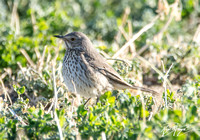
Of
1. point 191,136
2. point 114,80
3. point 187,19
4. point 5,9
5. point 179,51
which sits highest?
point 5,9

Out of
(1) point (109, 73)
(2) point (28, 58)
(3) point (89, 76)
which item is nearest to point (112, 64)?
(1) point (109, 73)

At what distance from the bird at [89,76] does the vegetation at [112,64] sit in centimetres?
22

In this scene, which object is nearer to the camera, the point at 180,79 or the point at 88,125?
the point at 88,125

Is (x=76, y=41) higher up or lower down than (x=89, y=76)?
higher up

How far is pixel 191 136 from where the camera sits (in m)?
2.88

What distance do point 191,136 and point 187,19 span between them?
21.7 ft

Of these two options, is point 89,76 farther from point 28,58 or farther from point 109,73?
point 28,58

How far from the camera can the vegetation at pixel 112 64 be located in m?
3.27

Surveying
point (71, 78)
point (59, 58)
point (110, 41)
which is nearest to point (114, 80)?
point (71, 78)

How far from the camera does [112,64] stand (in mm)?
5664

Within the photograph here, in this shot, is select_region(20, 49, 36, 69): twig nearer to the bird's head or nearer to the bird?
the bird's head

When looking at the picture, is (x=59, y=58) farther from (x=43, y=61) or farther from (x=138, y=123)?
(x=138, y=123)

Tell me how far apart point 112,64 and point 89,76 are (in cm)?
103

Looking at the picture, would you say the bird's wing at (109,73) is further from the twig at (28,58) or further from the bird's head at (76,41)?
the twig at (28,58)
